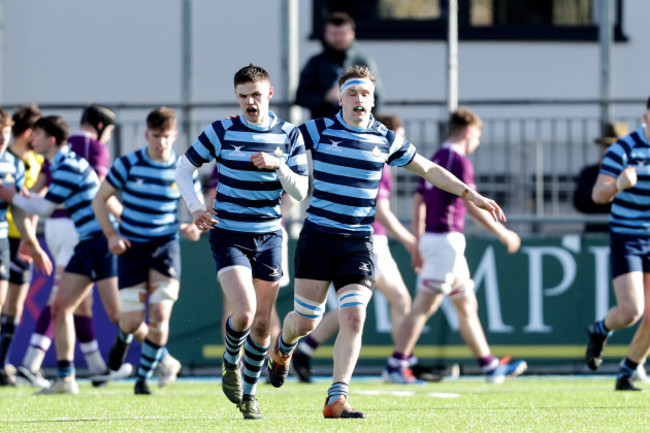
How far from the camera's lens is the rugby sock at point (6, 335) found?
12.1m

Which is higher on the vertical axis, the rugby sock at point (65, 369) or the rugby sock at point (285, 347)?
the rugby sock at point (285, 347)

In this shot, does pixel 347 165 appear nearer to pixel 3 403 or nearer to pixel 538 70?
pixel 3 403

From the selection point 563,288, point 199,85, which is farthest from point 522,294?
point 199,85

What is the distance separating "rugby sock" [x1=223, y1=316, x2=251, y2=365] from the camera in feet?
28.1

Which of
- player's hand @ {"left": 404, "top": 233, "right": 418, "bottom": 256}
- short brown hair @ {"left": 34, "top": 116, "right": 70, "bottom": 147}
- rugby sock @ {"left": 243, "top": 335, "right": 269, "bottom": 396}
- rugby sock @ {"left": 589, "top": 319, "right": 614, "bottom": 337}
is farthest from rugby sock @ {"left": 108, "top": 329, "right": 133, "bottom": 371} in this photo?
rugby sock @ {"left": 589, "top": 319, "right": 614, "bottom": 337}

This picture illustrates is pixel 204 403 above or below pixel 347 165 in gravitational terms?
below

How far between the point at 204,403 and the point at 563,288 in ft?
14.0

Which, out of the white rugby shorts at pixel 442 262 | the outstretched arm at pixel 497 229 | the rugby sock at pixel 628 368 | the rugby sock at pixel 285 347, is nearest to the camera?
the rugby sock at pixel 285 347

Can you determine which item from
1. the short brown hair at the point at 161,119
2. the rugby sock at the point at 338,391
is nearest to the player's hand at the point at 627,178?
the rugby sock at the point at 338,391

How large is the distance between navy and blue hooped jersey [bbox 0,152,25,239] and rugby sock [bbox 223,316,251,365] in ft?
9.10

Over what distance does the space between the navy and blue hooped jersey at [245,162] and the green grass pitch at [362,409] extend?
1198mm

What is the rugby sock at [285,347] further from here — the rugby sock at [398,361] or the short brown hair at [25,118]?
the short brown hair at [25,118]

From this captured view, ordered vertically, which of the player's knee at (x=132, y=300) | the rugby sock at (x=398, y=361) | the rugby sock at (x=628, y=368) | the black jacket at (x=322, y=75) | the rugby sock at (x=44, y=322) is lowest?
the rugby sock at (x=398, y=361)

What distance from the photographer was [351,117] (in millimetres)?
8711
